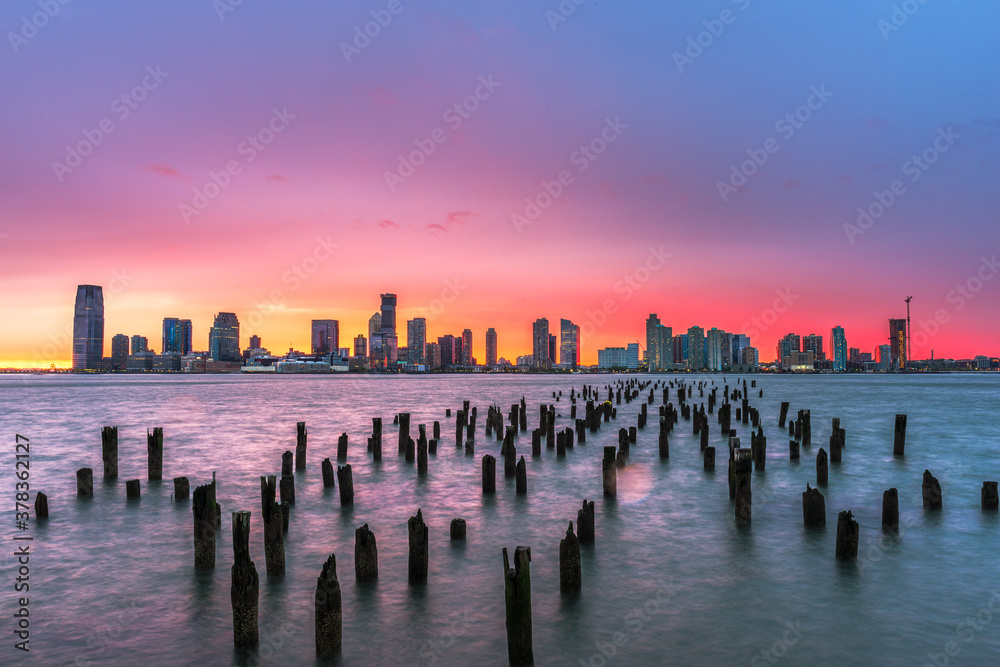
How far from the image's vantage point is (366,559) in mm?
10891

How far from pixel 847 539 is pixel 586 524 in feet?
16.9

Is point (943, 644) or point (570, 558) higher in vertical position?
point (570, 558)

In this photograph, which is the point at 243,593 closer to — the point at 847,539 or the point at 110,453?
the point at 847,539

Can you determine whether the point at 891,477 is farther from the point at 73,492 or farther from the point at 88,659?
the point at 73,492

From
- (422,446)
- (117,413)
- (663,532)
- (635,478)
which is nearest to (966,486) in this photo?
(635,478)

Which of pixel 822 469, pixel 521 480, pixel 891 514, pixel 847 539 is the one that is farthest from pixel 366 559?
pixel 822 469

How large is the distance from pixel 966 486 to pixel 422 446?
711 inches

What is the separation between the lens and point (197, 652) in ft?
27.6

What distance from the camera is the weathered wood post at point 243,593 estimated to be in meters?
7.98

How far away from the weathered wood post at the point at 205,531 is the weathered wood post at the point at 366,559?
2.92m

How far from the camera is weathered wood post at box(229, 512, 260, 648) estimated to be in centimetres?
798

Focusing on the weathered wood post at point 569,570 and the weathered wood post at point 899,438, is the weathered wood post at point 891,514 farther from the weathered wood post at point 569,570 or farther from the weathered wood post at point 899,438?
the weathered wood post at point 899,438

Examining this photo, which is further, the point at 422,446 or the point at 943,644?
the point at 422,446

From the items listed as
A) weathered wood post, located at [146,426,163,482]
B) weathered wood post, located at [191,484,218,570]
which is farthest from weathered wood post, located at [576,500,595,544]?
weathered wood post, located at [146,426,163,482]
